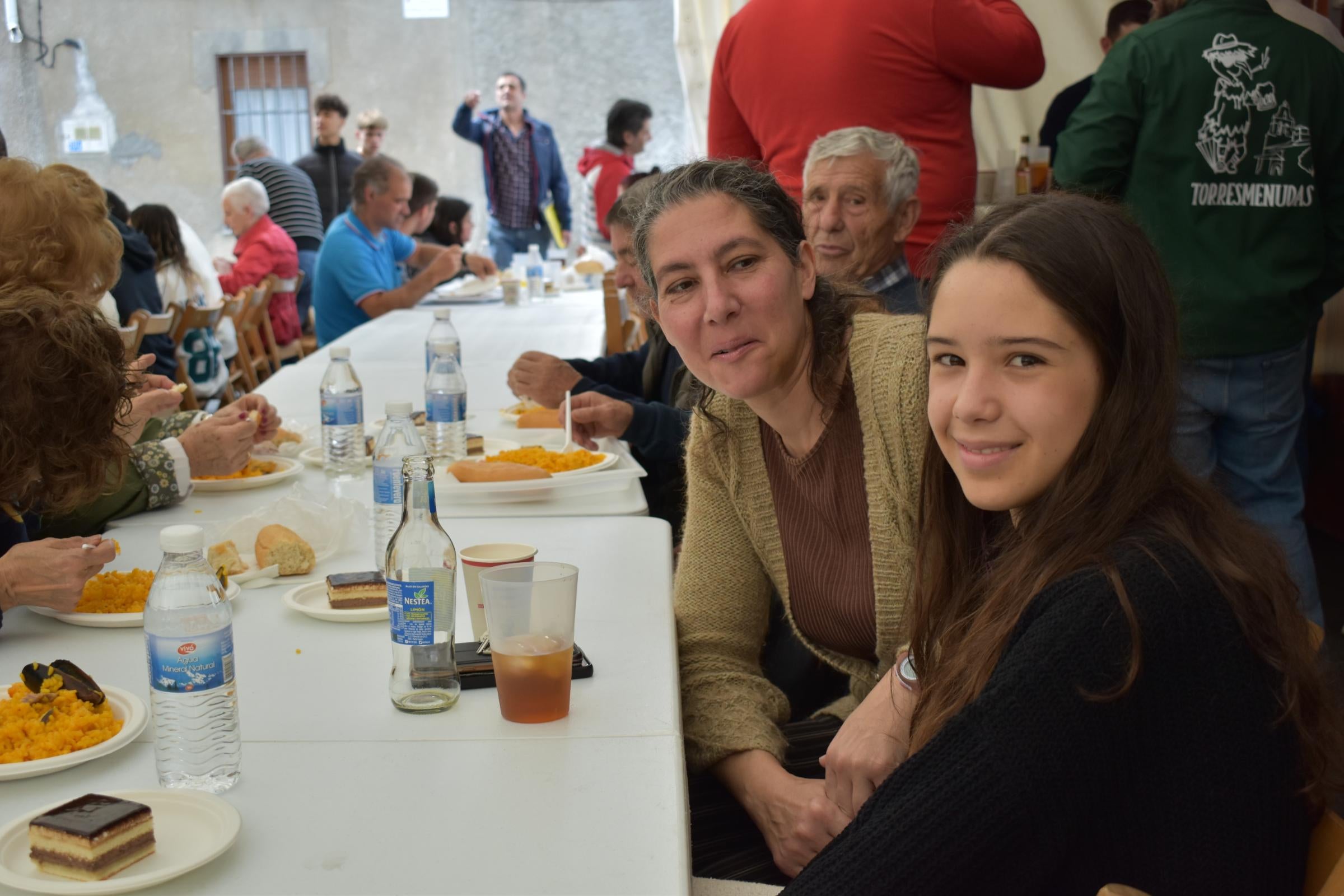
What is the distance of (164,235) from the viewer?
5.41m

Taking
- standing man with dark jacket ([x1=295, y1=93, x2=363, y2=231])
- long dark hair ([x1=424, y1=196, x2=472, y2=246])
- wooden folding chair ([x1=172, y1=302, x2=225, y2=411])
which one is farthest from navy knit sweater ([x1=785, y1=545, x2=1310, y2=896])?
standing man with dark jacket ([x1=295, y1=93, x2=363, y2=231])

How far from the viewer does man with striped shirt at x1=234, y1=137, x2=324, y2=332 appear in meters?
7.38

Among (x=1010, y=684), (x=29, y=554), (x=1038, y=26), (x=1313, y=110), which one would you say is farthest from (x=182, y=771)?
(x=1038, y=26)

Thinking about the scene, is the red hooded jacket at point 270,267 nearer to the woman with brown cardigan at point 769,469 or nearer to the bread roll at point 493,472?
the bread roll at point 493,472

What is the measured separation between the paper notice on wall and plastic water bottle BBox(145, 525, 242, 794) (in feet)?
35.6

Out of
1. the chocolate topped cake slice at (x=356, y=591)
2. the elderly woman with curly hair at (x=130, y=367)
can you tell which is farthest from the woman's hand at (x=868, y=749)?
the elderly woman with curly hair at (x=130, y=367)

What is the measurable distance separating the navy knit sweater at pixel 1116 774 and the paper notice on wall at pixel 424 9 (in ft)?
36.4

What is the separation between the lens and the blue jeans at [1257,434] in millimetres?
2693

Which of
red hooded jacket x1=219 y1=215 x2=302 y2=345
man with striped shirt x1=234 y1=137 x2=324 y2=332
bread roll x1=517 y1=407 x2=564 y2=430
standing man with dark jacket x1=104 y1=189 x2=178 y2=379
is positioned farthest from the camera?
man with striped shirt x1=234 y1=137 x2=324 y2=332

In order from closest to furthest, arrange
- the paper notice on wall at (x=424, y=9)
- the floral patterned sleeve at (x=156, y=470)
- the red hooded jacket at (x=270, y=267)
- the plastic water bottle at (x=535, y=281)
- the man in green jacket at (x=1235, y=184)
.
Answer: the floral patterned sleeve at (x=156, y=470) → the man in green jacket at (x=1235, y=184) → the plastic water bottle at (x=535, y=281) → the red hooded jacket at (x=270, y=267) → the paper notice on wall at (x=424, y=9)

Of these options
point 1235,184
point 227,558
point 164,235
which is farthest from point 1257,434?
point 164,235

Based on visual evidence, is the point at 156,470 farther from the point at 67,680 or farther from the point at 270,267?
the point at 270,267

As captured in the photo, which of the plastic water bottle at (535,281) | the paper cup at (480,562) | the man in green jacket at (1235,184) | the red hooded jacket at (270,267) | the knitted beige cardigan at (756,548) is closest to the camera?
the paper cup at (480,562)

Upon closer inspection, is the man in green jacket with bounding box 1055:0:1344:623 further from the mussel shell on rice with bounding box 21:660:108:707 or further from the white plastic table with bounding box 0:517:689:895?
the mussel shell on rice with bounding box 21:660:108:707
